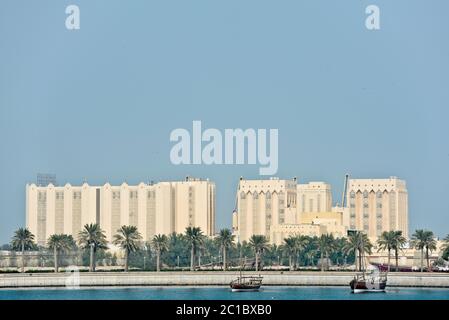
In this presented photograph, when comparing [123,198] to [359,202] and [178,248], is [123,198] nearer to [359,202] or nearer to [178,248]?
[178,248]

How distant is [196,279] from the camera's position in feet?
220

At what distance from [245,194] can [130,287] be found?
46.6m

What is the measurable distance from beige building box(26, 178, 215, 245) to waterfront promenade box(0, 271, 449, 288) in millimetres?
40389

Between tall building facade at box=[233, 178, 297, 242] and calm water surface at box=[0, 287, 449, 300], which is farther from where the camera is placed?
tall building facade at box=[233, 178, 297, 242]

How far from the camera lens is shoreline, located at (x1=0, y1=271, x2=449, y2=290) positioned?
211 feet

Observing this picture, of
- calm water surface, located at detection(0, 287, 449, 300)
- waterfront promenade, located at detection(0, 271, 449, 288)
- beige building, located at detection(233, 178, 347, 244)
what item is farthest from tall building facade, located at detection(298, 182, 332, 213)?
calm water surface, located at detection(0, 287, 449, 300)

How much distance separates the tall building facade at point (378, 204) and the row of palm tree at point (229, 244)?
9.38m

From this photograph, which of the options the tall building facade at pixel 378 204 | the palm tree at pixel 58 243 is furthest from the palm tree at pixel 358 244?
the palm tree at pixel 58 243

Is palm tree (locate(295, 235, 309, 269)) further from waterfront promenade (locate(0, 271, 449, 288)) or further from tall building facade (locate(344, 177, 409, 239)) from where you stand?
waterfront promenade (locate(0, 271, 449, 288))

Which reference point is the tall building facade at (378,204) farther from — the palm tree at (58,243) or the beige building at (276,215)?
the palm tree at (58,243)

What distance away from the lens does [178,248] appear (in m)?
98.6

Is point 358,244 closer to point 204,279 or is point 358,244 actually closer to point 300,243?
point 300,243
